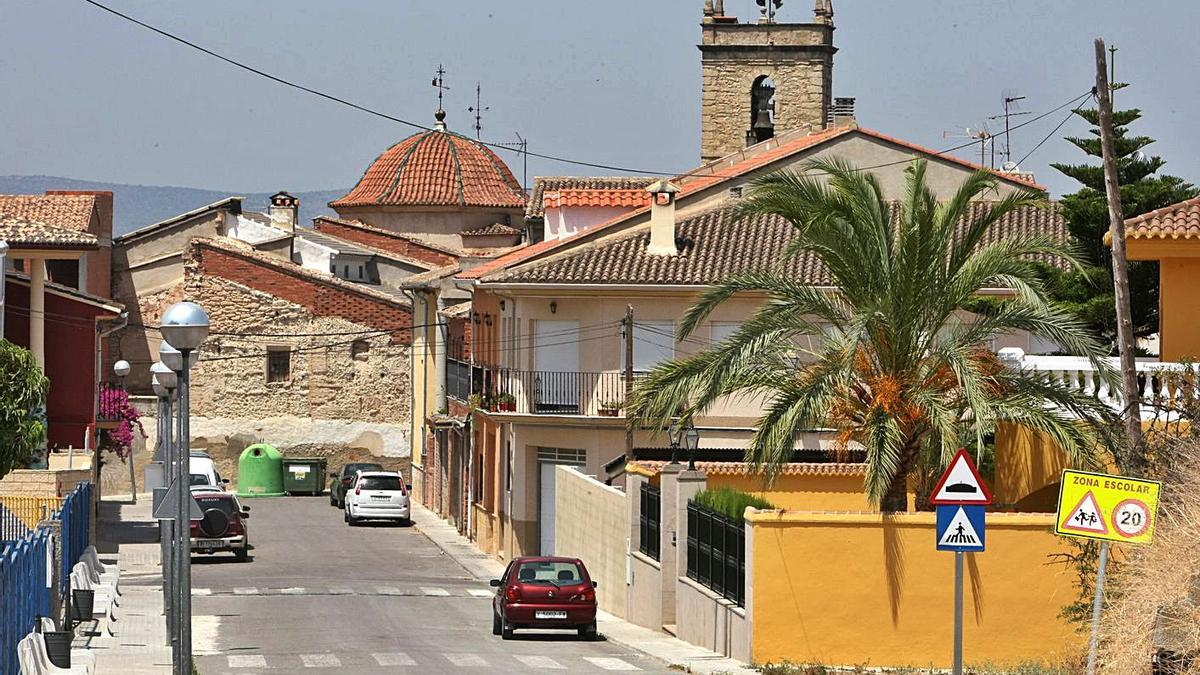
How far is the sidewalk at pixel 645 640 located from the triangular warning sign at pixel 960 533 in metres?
6.23

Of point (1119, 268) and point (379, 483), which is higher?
point (1119, 268)

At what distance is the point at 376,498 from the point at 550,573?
23776mm

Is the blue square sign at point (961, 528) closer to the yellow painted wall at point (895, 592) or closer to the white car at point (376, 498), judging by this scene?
the yellow painted wall at point (895, 592)

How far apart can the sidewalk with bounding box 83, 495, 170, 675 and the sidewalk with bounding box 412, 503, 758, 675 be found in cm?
665

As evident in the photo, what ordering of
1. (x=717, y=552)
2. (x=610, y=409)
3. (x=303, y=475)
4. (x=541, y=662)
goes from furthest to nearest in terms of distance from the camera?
1. (x=303, y=475)
2. (x=610, y=409)
3. (x=717, y=552)
4. (x=541, y=662)

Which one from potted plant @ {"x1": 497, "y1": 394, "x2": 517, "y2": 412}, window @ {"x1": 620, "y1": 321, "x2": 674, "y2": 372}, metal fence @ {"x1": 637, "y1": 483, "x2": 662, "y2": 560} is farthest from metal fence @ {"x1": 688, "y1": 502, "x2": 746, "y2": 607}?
potted plant @ {"x1": 497, "y1": 394, "x2": 517, "y2": 412}

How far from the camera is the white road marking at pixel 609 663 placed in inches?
960

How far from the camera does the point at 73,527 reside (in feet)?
97.0

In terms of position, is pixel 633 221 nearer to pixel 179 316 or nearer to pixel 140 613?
pixel 140 613

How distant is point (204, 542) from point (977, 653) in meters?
21.8

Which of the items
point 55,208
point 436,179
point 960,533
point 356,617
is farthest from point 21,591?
point 436,179

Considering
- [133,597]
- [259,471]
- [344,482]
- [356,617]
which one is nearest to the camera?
[356,617]

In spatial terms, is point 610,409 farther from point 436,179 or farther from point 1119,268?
point 436,179

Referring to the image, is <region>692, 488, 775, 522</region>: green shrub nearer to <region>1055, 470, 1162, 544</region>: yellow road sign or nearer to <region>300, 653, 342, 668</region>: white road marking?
<region>300, 653, 342, 668</region>: white road marking
